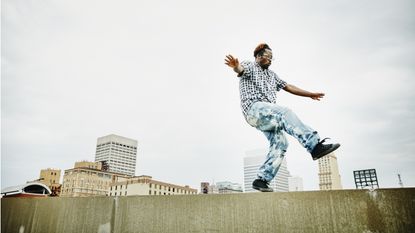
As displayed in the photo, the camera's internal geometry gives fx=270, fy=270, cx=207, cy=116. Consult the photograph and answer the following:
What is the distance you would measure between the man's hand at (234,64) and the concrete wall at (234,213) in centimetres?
184

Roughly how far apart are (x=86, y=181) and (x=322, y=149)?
140808 millimetres

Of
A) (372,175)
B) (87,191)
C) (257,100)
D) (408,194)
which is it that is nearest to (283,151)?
(257,100)

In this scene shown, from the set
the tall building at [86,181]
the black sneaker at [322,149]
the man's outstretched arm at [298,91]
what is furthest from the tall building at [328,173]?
the black sneaker at [322,149]

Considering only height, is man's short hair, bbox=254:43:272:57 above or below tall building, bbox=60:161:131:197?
below

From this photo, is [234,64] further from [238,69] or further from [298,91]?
[298,91]

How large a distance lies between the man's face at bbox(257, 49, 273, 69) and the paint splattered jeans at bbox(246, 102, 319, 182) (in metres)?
0.84

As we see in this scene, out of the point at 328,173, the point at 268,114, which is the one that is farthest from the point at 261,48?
the point at 328,173

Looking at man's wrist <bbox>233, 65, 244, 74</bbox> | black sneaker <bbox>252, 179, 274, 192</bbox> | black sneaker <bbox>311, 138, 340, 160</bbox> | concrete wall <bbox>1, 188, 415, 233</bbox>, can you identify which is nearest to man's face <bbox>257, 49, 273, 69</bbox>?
man's wrist <bbox>233, 65, 244, 74</bbox>

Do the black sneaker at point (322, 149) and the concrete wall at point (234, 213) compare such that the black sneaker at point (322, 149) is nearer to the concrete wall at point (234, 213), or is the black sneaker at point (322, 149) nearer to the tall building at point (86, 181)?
the concrete wall at point (234, 213)

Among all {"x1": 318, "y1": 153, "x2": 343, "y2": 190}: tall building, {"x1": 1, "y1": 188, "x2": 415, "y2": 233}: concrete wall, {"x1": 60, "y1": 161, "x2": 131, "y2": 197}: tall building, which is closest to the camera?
{"x1": 1, "y1": 188, "x2": 415, "y2": 233}: concrete wall

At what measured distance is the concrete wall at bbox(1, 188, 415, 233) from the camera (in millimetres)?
2578

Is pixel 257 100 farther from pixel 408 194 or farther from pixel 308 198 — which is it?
pixel 408 194

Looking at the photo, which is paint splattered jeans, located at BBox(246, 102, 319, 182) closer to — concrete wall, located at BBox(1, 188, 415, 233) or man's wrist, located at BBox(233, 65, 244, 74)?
man's wrist, located at BBox(233, 65, 244, 74)

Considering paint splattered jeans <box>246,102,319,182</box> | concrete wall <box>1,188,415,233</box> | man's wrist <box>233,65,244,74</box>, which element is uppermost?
man's wrist <box>233,65,244,74</box>
